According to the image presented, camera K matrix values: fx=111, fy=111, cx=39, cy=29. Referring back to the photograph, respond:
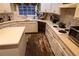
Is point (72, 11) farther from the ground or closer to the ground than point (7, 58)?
farther from the ground

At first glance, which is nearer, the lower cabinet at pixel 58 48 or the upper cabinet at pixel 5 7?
the lower cabinet at pixel 58 48

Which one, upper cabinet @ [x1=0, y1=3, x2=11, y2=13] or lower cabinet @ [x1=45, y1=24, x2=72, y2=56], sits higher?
upper cabinet @ [x1=0, y1=3, x2=11, y2=13]

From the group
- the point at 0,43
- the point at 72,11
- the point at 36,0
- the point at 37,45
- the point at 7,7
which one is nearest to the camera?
the point at 36,0

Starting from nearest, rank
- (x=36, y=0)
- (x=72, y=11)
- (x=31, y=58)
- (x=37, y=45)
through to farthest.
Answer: (x=36, y=0)
(x=31, y=58)
(x=72, y=11)
(x=37, y=45)

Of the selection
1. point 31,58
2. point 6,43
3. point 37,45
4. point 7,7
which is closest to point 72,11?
point 37,45

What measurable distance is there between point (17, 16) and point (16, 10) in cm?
36

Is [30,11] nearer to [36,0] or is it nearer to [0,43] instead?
[0,43]

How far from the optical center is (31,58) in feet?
3.73

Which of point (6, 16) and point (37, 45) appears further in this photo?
point (6, 16)

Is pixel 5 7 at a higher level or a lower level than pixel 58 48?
higher

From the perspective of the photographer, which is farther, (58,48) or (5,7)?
(5,7)

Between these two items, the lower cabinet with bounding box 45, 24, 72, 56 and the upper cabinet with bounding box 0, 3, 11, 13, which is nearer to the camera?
the lower cabinet with bounding box 45, 24, 72, 56

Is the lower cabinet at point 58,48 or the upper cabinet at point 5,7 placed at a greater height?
the upper cabinet at point 5,7

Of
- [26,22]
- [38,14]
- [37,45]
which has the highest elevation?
[38,14]
